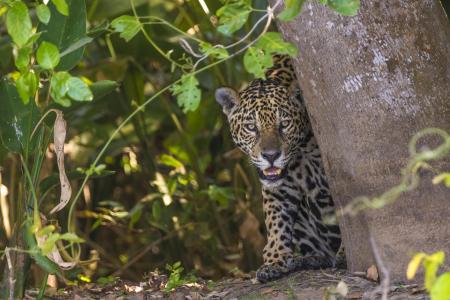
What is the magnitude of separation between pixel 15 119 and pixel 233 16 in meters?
2.11

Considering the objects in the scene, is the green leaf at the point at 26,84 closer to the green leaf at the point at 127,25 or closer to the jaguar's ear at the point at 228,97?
the green leaf at the point at 127,25

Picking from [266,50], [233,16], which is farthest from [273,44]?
[233,16]

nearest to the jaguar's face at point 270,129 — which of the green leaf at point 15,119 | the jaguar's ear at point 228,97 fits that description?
the jaguar's ear at point 228,97

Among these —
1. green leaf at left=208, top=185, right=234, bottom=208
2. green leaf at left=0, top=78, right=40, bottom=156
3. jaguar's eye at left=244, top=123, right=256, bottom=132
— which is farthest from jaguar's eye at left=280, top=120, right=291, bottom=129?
green leaf at left=0, top=78, right=40, bottom=156

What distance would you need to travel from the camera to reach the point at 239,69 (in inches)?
375

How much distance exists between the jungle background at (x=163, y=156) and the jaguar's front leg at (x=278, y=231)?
3.38ft

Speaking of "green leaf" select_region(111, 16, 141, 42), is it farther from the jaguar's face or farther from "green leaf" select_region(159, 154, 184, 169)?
"green leaf" select_region(159, 154, 184, 169)

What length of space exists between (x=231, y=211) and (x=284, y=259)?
297 cm

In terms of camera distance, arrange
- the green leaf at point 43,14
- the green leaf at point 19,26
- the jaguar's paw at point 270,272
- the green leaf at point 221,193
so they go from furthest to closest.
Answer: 1. the green leaf at point 221,193
2. the jaguar's paw at point 270,272
3. the green leaf at point 43,14
4. the green leaf at point 19,26

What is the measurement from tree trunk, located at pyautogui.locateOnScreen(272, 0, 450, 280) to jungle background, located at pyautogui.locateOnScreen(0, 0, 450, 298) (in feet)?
8.42

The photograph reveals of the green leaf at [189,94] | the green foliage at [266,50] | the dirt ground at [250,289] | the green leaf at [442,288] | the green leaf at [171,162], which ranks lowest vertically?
the dirt ground at [250,289]

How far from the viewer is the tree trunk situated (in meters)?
5.44

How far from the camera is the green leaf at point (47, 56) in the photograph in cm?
400

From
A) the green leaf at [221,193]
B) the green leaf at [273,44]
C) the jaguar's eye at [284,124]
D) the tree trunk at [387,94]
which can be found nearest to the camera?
the green leaf at [273,44]
